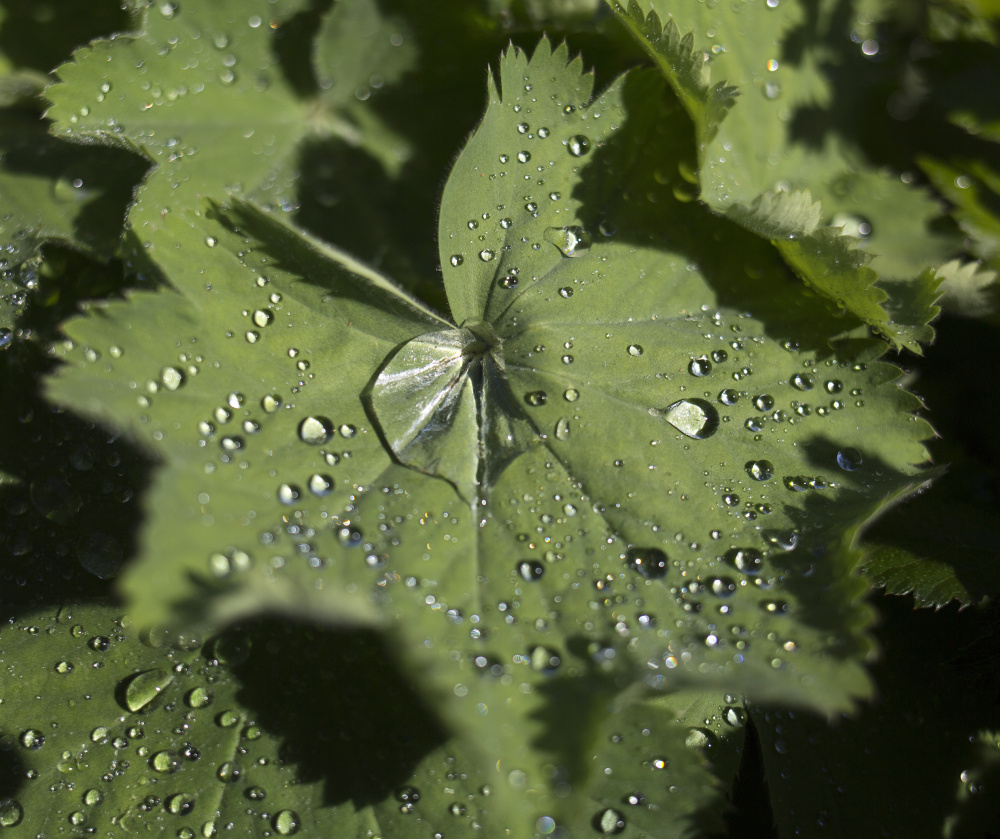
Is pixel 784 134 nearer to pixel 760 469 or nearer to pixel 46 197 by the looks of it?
pixel 760 469

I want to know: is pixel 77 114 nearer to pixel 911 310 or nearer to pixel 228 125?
pixel 228 125

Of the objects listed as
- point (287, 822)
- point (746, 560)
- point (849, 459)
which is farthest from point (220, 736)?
point (849, 459)

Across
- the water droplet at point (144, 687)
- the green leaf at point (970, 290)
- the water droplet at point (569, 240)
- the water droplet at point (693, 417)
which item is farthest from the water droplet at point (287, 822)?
the green leaf at point (970, 290)

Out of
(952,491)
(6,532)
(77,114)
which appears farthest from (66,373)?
(952,491)

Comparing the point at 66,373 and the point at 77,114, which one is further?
the point at 77,114

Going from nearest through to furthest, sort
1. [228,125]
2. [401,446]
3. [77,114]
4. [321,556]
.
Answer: [321,556] < [401,446] < [77,114] < [228,125]

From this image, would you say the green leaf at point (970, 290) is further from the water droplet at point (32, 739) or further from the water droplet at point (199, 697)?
the water droplet at point (32, 739)

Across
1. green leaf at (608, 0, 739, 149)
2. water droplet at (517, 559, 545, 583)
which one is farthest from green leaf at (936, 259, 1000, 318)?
water droplet at (517, 559, 545, 583)
